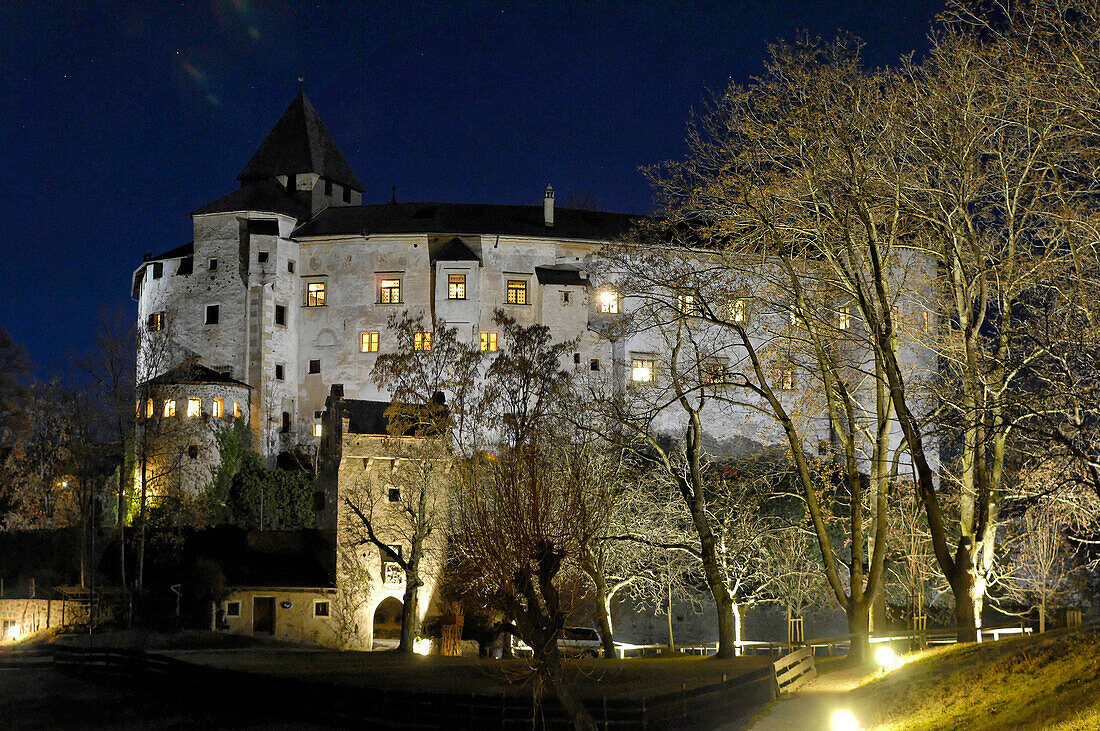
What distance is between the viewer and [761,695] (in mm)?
17328

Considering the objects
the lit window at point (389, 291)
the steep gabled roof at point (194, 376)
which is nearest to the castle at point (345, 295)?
the lit window at point (389, 291)

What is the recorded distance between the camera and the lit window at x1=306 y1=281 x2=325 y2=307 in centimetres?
6169

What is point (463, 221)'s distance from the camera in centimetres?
6272

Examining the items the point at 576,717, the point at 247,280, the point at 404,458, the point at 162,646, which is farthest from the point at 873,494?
the point at 247,280

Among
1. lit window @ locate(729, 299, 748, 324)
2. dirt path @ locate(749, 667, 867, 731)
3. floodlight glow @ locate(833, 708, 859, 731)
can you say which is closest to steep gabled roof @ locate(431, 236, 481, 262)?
lit window @ locate(729, 299, 748, 324)

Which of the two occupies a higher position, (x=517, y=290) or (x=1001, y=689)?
(x=517, y=290)

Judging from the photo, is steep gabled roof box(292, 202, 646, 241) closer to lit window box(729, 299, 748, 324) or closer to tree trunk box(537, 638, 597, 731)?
lit window box(729, 299, 748, 324)

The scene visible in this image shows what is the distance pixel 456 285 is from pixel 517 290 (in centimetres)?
349

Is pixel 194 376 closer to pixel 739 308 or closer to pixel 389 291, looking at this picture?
pixel 389 291

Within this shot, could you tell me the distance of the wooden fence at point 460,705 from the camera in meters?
15.1

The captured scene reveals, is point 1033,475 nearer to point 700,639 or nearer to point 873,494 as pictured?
point 873,494

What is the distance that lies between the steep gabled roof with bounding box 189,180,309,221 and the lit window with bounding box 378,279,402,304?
7617mm

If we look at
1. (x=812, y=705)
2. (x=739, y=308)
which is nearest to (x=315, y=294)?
(x=739, y=308)

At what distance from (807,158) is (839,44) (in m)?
1.90
